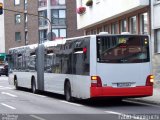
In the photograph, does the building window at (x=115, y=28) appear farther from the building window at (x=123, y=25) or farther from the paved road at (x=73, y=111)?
the paved road at (x=73, y=111)

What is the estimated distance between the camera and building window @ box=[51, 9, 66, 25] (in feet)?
261

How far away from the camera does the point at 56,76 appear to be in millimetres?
22203

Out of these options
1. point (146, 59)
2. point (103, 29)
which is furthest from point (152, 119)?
point (103, 29)

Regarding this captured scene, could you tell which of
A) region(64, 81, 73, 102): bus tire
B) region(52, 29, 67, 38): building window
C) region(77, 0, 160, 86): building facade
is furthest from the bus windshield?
region(52, 29, 67, 38): building window

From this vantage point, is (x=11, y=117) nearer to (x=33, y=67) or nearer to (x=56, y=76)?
(x=56, y=76)

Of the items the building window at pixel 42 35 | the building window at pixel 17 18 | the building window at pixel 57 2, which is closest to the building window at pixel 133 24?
the building window at pixel 57 2

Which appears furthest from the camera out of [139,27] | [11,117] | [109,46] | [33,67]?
[139,27]

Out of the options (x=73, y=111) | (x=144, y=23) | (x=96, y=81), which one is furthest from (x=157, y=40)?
(x=73, y=111)

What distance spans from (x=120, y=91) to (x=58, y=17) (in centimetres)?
6235

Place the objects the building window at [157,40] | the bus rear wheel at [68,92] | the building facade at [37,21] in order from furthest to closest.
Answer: the building facade at [37,21]
the building window at [157,40]
the bus rear wheel at [68,92]

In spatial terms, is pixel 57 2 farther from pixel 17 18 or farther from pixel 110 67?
pixel 110 67

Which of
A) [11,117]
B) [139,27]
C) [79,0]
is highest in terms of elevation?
[79,0]

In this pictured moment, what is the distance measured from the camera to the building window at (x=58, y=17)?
79438 mm

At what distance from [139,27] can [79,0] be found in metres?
11.2
